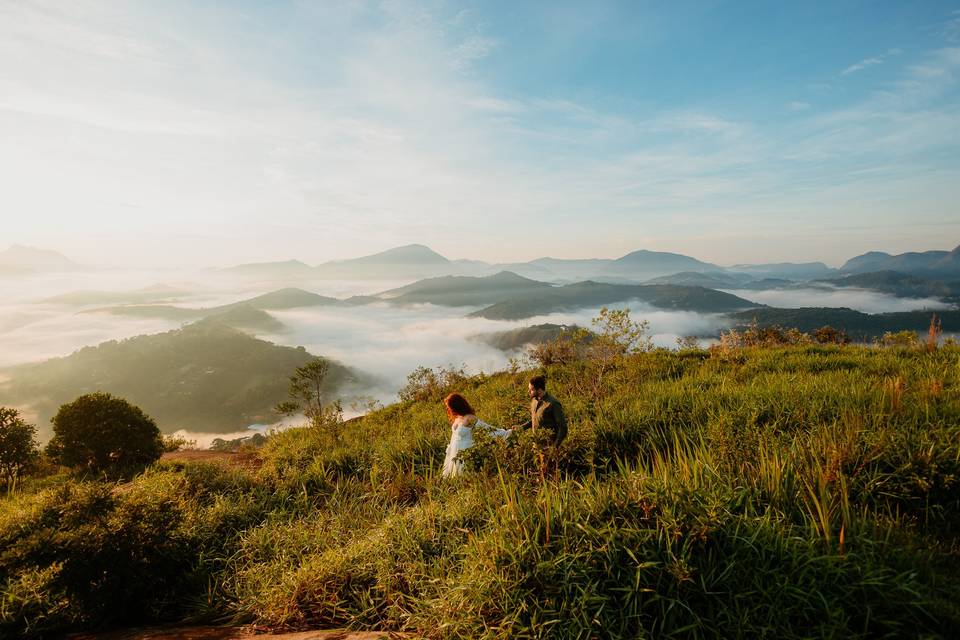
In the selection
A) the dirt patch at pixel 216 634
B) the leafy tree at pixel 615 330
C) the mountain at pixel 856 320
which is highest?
the leafy tree at pixel 615 330

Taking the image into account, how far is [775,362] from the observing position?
36.9 feet

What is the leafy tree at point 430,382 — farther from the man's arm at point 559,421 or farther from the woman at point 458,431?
the man's arm at point 559,421

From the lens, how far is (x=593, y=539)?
326 cm

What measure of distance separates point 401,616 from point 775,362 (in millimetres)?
11415

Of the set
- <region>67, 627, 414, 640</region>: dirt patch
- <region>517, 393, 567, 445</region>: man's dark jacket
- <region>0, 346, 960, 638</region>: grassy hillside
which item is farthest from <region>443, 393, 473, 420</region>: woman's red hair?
<region>67, 627, 414, 640</region>: dirt patch

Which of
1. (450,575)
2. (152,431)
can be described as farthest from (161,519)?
(152,431)

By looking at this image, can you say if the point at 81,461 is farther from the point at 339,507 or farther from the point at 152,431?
the point at 339,507

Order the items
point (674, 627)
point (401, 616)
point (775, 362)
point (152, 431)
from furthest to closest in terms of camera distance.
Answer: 1. point (152, 431)
2. point (775, 362)
3. point (401, 616)
4. point (674, 627)

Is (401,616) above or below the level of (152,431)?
above

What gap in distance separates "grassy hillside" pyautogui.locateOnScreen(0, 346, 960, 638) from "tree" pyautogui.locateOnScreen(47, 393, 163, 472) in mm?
7456

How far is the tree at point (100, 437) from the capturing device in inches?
505

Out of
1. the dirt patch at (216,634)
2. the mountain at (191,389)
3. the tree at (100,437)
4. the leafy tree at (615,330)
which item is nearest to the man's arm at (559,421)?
the dirt patch at (216,634)

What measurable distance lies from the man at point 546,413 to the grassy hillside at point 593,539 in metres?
0.35

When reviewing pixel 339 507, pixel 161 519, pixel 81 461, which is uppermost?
pixel 161 519
